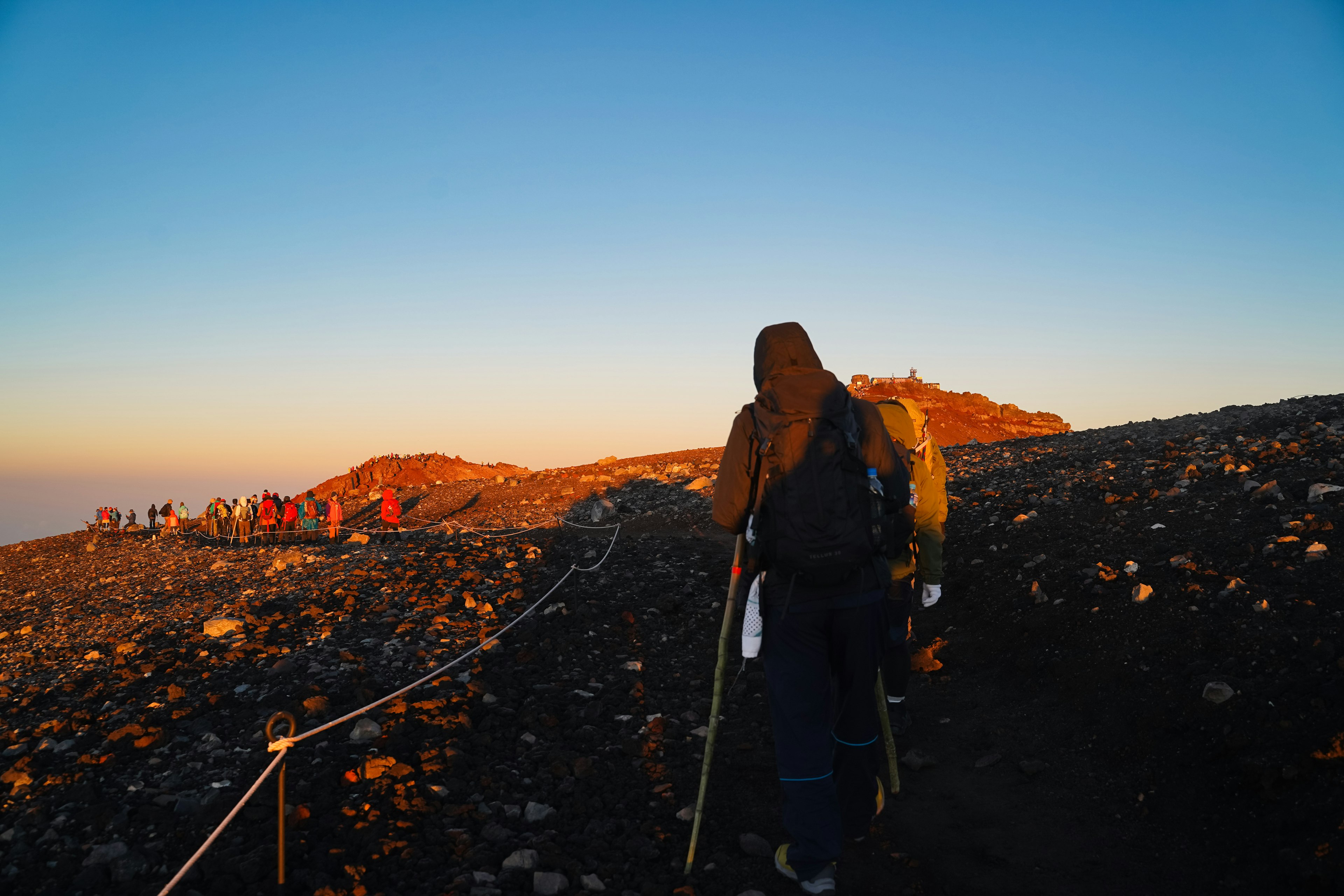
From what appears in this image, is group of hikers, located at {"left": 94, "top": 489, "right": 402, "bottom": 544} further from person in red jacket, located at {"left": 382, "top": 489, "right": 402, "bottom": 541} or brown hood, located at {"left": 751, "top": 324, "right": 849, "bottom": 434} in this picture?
brown hood, located at {"left": 751, "top": 324, "right": 849, "bottom": 434}

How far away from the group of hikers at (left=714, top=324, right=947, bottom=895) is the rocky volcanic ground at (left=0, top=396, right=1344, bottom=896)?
0.54 meters

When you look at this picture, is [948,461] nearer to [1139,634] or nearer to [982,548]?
[982,548]

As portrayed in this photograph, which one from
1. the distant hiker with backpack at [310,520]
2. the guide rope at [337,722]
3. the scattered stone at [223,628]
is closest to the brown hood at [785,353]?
the guide rope at [337,722]

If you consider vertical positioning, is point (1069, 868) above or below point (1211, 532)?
below

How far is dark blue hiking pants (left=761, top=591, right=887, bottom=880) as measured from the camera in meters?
3.59

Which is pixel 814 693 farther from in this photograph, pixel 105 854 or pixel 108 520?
pixel 108 520

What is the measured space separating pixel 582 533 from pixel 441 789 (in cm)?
1150

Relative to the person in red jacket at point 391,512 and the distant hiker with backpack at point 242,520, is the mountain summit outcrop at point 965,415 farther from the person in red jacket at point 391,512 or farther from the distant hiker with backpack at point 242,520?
the distant hiker with backpack at point 242,520

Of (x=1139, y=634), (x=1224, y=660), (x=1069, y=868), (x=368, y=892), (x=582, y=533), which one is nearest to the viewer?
(x=368, y=892)

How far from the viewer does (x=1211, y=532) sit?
7195mm

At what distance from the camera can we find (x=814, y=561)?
3486 millimetres

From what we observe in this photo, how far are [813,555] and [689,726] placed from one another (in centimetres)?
301

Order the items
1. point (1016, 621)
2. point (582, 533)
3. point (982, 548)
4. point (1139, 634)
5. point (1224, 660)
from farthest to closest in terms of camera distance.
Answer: point (582, 533)
point (982, 548)
point (1016, 621)
point (1139, 634)
point (1224, 660)

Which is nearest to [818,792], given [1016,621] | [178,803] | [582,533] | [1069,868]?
[1069,868]
